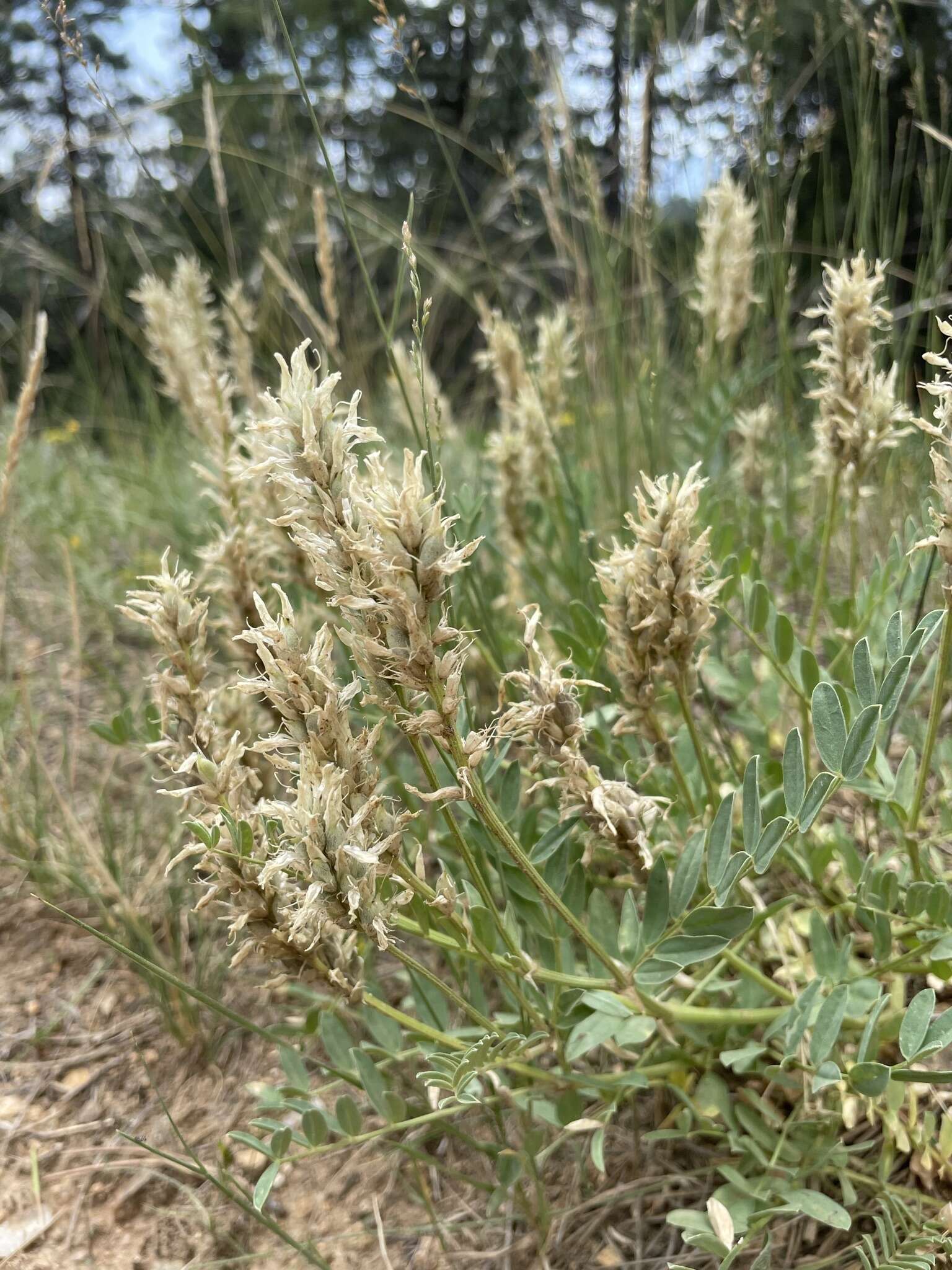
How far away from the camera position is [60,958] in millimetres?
1673

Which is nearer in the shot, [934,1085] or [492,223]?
→ [934,1085]

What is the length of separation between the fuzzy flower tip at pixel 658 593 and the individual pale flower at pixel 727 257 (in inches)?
41.3

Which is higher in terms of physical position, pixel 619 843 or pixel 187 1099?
pixel 619 843

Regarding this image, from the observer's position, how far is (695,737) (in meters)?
1.06

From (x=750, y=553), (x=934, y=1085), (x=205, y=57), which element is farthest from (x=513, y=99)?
(x=934, y=1085)

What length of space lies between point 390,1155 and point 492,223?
3.77 meters

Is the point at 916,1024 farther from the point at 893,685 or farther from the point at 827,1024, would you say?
the point at 893,685

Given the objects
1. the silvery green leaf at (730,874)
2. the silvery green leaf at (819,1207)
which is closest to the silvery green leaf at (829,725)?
the silvery green leaf at (730,874)

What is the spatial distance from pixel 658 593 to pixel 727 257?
119 centimetres

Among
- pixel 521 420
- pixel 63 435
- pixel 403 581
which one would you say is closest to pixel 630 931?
pixel 403 581

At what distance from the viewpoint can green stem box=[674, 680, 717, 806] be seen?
1.01m

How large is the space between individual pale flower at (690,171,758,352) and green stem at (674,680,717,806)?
109cm

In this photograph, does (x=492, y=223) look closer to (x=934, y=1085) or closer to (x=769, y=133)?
(x=769, y=133)

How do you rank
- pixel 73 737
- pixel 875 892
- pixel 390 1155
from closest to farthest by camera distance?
1. pixel 875 892
2. pixel 390 1155
3. pixel 73 737
